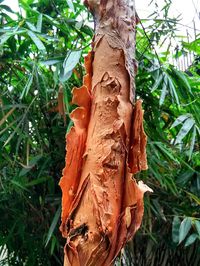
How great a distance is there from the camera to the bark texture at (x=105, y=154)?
540 mm

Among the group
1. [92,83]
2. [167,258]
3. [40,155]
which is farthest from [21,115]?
[167,258]

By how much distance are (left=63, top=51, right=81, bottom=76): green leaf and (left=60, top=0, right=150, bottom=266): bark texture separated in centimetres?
30

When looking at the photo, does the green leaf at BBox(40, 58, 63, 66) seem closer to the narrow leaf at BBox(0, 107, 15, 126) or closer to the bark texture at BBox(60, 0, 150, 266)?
the narrow leaf at BBox(0, 107, 15, 126)

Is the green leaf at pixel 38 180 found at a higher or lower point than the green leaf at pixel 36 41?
lower

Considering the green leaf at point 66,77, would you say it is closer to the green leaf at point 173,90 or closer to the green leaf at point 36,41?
the green leaf at point 36,41

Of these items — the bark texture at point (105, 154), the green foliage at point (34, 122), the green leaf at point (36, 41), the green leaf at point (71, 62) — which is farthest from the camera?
the green foliage at point (34, 122)

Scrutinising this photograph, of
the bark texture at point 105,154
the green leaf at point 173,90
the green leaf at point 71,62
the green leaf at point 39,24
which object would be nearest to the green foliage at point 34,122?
the green leaf at point 39,24

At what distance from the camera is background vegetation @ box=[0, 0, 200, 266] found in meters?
1.17

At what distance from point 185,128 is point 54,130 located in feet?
1.13

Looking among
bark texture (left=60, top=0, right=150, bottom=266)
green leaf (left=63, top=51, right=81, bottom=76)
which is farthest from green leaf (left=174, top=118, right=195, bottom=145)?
bark texture (left=60, top=0, right=150, bottom=266)

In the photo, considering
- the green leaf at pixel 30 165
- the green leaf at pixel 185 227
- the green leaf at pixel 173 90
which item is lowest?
the green leaf at pixel 185 227

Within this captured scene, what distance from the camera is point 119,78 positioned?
0.61 m

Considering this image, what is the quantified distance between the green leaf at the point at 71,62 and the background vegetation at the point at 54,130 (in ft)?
0.39

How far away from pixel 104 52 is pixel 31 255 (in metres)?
0.90
